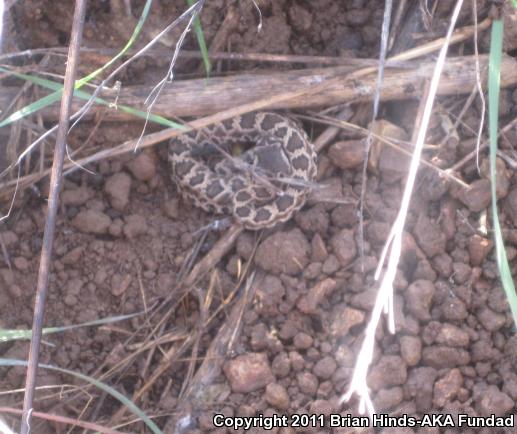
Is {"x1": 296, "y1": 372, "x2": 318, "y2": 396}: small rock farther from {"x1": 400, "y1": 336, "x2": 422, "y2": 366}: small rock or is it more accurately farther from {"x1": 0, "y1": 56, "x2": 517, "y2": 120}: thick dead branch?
{"x1": 0, "y1": 56, "x2": 517, "y2": 120}: thick dead branch

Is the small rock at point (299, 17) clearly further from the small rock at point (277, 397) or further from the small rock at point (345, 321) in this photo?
the small rock at point (277, 397)

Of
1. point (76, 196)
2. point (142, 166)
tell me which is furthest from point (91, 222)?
point (142, 166)

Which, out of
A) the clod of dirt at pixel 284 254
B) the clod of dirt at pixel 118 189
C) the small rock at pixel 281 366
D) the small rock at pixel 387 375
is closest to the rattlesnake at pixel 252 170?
the clod of dirt at pixel 284 254

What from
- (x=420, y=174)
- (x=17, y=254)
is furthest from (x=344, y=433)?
(x=17, y=254)

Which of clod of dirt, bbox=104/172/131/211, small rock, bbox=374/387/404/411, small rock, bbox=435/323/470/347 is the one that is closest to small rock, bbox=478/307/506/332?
small rock, bbox=435/323/470/347

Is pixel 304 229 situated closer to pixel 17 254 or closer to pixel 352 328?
pixel 352 328

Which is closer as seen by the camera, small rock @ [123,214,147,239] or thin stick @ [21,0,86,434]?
thin stick @ [21,0,86,434]
